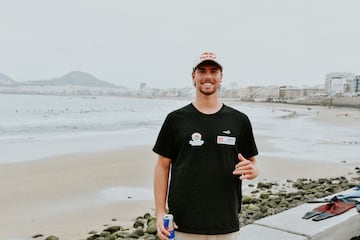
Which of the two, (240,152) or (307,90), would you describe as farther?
(307,90)

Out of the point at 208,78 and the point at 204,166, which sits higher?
the point at 208,78

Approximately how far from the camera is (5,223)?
6.84 metres

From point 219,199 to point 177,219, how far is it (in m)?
0.28

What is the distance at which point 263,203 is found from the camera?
23.0 ft

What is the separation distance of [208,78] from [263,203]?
5.15 meters

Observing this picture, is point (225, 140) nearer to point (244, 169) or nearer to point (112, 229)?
point (244, 169)

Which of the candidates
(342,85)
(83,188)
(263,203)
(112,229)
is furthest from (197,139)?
(342,85)

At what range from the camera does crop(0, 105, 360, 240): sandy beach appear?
6.81 m

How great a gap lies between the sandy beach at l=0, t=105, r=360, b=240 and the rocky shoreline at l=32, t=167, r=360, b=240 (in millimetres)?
373

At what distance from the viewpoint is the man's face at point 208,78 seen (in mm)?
2291

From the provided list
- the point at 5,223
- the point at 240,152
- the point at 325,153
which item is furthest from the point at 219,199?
the point at 325,153

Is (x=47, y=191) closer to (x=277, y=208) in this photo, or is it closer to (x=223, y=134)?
(x=277, y=208)

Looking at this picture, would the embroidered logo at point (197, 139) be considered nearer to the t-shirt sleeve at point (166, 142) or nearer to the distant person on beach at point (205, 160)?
the distant person on beach at point (205, 160)

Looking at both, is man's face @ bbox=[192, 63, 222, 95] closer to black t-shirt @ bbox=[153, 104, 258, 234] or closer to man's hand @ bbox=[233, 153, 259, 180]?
black t-shirt @ bbox=[153, 104, 258, 234]
